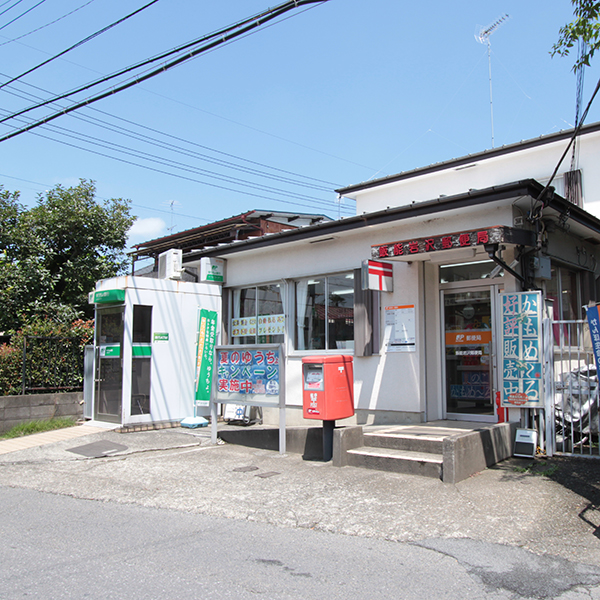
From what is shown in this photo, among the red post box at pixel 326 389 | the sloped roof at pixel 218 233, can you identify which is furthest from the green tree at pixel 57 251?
the red post box at pixel 326 389

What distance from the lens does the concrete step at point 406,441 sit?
7484 millimetres

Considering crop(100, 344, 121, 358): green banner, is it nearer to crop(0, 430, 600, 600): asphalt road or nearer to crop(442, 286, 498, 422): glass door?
crop(0, 430, 600, 600): asphalt road

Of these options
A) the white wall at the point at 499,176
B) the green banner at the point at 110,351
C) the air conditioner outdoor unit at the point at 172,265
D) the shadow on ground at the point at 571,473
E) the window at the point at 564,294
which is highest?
the white wall at the point at 499,176

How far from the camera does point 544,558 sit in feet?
14.9

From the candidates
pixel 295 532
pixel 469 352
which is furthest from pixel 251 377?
pixel 295 532

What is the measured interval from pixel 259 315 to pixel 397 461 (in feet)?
19.2

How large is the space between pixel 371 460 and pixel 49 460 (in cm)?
520

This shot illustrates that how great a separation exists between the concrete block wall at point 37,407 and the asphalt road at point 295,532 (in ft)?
10.3

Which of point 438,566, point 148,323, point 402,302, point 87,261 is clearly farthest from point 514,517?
point 87,261

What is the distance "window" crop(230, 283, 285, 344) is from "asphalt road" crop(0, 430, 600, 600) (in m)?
4.19

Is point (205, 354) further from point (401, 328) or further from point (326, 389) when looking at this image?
point (326, 389)

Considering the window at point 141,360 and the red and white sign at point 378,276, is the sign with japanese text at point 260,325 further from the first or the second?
the red and white sign at point 378,276

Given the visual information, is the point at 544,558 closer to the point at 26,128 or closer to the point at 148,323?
the point at 148,323

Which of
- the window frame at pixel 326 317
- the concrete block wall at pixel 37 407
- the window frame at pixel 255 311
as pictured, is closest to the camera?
the window frame at pixel 326 317
